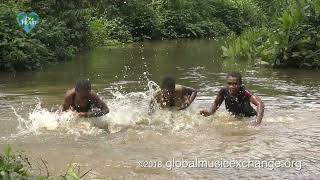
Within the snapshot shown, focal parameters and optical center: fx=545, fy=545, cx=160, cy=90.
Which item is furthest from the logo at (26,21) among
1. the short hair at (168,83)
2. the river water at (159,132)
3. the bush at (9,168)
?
the bush at (9,168)

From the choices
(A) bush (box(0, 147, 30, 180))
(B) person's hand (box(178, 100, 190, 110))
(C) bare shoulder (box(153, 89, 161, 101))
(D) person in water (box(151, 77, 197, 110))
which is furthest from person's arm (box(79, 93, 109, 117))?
(A) bush (box(0, 147, 30, 180))

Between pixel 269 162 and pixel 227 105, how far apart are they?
116 inches

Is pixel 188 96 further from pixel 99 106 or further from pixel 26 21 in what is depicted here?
pixel 26 21

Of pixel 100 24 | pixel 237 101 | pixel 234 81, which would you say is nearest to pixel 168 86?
pixel 237 101

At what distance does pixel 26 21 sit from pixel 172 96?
28.9ft

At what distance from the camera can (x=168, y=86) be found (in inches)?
382

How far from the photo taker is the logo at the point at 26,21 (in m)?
17.0

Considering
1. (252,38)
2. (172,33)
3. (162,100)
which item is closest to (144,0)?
(172,33)

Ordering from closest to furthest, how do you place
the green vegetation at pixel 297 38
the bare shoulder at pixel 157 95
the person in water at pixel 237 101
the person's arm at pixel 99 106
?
the person's arm at pixel 99 106
the person in water at pixel 237 101
the bare shoulder at pixel 157 95
the green vegetation at pixel 297 38

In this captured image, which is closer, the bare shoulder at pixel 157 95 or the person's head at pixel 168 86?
the person's head at pixel 168 86

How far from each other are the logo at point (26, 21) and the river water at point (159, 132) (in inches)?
102

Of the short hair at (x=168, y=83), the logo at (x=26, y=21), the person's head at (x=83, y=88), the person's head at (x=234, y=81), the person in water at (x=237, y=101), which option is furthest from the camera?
the logo at (x=26, y=21)

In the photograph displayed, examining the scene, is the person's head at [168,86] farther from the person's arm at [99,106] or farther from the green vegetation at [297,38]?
the green vegetation at [297,38]

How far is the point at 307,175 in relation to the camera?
6.12 meters
